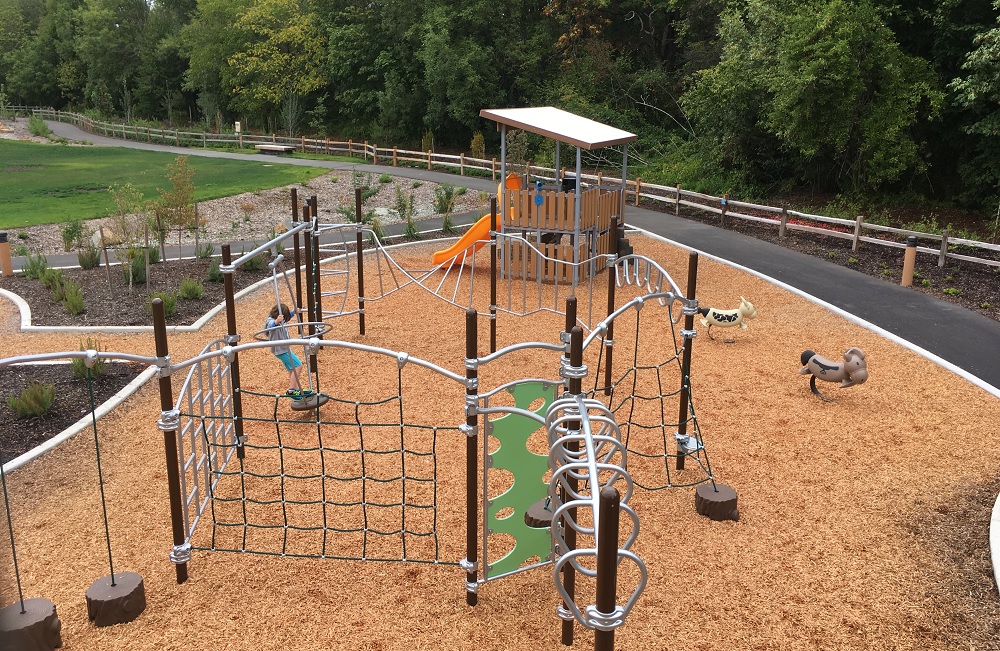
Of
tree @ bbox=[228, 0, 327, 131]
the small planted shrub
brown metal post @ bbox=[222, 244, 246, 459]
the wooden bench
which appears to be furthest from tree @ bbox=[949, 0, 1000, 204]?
tree @ bbox=[228, 0, 327, 131]

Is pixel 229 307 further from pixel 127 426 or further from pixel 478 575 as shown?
pixel 478 575

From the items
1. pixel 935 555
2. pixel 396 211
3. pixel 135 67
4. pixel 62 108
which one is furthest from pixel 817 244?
pixel 62 108

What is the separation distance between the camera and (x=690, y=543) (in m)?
6.73

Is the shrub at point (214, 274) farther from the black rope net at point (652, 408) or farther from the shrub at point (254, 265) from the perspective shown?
the black rope net at point (652, 408)

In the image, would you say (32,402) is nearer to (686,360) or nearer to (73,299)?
(73,299)

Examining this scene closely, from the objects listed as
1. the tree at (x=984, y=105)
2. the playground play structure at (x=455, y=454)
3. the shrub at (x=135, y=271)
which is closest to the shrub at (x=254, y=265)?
the shrub at (x=135, y=271)

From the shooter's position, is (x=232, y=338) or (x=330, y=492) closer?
(x=330, y=492)

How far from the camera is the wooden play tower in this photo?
14.8 m

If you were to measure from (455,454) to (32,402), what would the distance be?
4.80 metres

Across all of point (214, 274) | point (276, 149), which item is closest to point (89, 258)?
point (214, 274)

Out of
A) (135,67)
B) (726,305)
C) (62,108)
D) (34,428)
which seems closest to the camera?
(34,428)

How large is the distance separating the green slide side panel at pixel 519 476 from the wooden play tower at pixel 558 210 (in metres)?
8.52

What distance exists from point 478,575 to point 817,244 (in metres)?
15.5

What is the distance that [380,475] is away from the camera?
7848 mm
